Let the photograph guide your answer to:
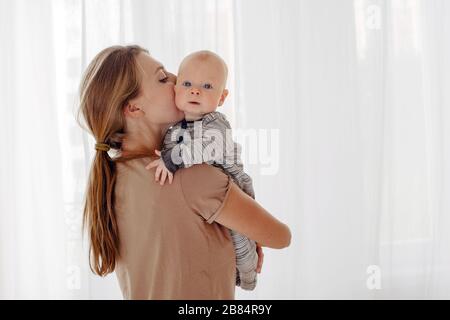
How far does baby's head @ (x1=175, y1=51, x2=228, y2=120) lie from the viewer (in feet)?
4.34

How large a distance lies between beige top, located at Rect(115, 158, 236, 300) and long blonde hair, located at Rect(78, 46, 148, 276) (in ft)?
0.08

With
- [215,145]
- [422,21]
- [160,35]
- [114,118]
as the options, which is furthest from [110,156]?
[422,21]

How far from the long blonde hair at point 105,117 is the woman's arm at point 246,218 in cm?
23

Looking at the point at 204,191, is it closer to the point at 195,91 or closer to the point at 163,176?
the point at 163,176

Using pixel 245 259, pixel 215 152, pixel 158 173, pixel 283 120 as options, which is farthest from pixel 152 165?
pixel 283 120

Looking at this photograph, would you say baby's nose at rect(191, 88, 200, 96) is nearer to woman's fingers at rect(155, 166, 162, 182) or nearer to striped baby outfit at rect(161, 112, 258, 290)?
striped baby outfit at rect(161, 112, 258, 290)

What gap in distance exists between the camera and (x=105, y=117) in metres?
1.28

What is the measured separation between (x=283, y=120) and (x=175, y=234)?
1.26 meters

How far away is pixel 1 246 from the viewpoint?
2.43 meters

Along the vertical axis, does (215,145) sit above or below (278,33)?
below

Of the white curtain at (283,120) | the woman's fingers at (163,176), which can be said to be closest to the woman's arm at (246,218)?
the woman's fingers at (163,176)

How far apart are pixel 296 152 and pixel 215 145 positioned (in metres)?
1.15

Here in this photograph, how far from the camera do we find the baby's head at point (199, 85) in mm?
1323

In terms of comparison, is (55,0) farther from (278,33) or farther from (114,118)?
(114,118)
